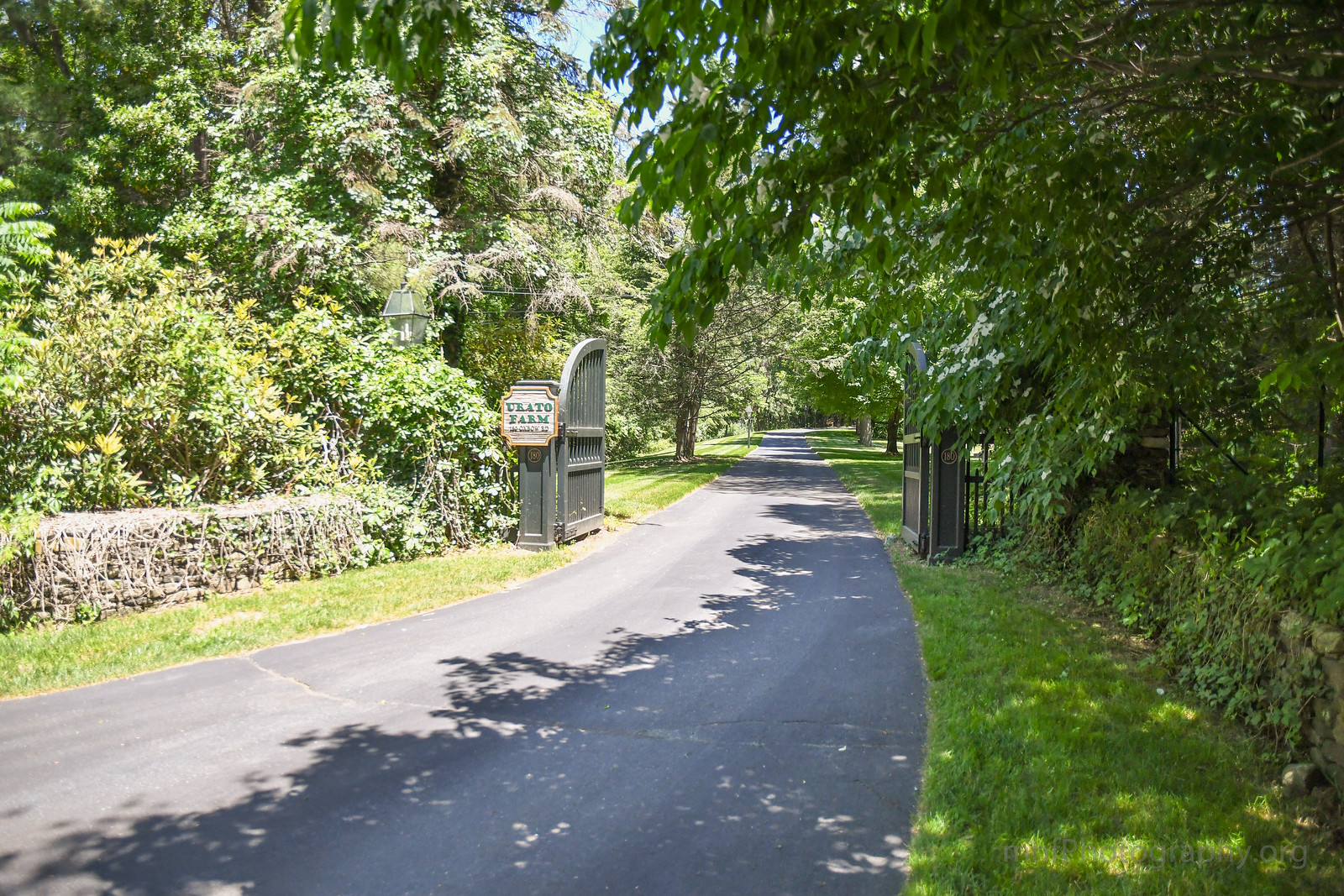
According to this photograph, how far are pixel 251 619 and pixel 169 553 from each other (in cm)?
117

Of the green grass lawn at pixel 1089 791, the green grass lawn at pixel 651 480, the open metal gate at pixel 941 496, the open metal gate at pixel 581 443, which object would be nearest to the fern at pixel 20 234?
the open metal gate at pixel 581 443

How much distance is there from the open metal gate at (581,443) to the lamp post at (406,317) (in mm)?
2045

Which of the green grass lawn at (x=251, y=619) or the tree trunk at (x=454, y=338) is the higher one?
the tree trunk at (x=454, y=338)

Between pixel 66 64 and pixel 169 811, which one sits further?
pixel 66 64

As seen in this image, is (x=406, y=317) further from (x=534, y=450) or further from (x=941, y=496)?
A: (x=941, y=496)

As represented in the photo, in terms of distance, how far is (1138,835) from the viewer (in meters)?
3.50

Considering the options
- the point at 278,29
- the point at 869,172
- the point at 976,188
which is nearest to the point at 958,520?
the point at 976,188

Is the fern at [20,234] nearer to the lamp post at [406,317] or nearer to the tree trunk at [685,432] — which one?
the lamp post at [406,317]

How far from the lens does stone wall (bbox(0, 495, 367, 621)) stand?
7.07 metres

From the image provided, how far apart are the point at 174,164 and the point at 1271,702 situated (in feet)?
62.4

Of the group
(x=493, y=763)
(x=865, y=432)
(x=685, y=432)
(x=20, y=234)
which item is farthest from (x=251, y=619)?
(x=865, y=432)

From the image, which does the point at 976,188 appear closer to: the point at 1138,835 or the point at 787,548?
the point at 1138,835

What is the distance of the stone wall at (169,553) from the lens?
707cm

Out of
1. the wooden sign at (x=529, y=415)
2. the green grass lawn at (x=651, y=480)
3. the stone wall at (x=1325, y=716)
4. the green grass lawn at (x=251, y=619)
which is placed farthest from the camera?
the green grass lawn at (x=651, y=480)
